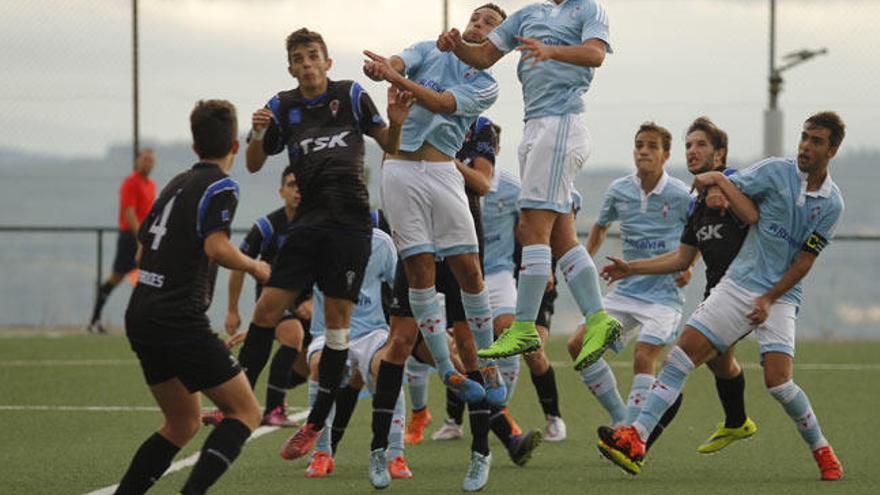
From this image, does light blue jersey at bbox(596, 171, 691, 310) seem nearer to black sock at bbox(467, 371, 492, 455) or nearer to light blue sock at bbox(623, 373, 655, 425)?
light blue sock at bbox(623, 373, 655, 425)

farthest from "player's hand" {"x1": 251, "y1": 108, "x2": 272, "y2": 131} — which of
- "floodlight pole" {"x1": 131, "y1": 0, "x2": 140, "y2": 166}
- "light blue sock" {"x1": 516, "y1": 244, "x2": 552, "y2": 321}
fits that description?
"floodlight pole" {"x1": 131, "y1": 0, "x2": 140, "y2": 166}

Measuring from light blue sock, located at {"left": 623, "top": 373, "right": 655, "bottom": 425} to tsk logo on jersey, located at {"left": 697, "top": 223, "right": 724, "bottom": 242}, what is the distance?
1.03 m

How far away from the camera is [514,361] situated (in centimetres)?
1183

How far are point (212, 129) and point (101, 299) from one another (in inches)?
532

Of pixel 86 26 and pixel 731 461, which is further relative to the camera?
pixel 86 26

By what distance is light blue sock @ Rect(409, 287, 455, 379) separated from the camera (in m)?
9.12

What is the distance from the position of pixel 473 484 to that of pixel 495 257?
10.4 ft

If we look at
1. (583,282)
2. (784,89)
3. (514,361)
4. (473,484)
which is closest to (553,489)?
A: (473,484)

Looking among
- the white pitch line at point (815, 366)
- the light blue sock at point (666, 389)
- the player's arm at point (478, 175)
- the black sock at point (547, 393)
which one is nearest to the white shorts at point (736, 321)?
the light blue sock at point (666, 389)

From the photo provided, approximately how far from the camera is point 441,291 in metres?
9.87

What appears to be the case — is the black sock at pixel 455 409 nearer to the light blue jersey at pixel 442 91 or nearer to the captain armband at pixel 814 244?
the light blue jersey at pixel 442 91

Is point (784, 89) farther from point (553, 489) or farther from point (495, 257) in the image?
point (553, 489)

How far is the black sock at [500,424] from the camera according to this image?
10.0m

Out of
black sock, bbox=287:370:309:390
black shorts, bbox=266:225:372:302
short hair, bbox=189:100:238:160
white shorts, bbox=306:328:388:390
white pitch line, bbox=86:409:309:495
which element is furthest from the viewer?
black sock, bbox=287:370:309:390
